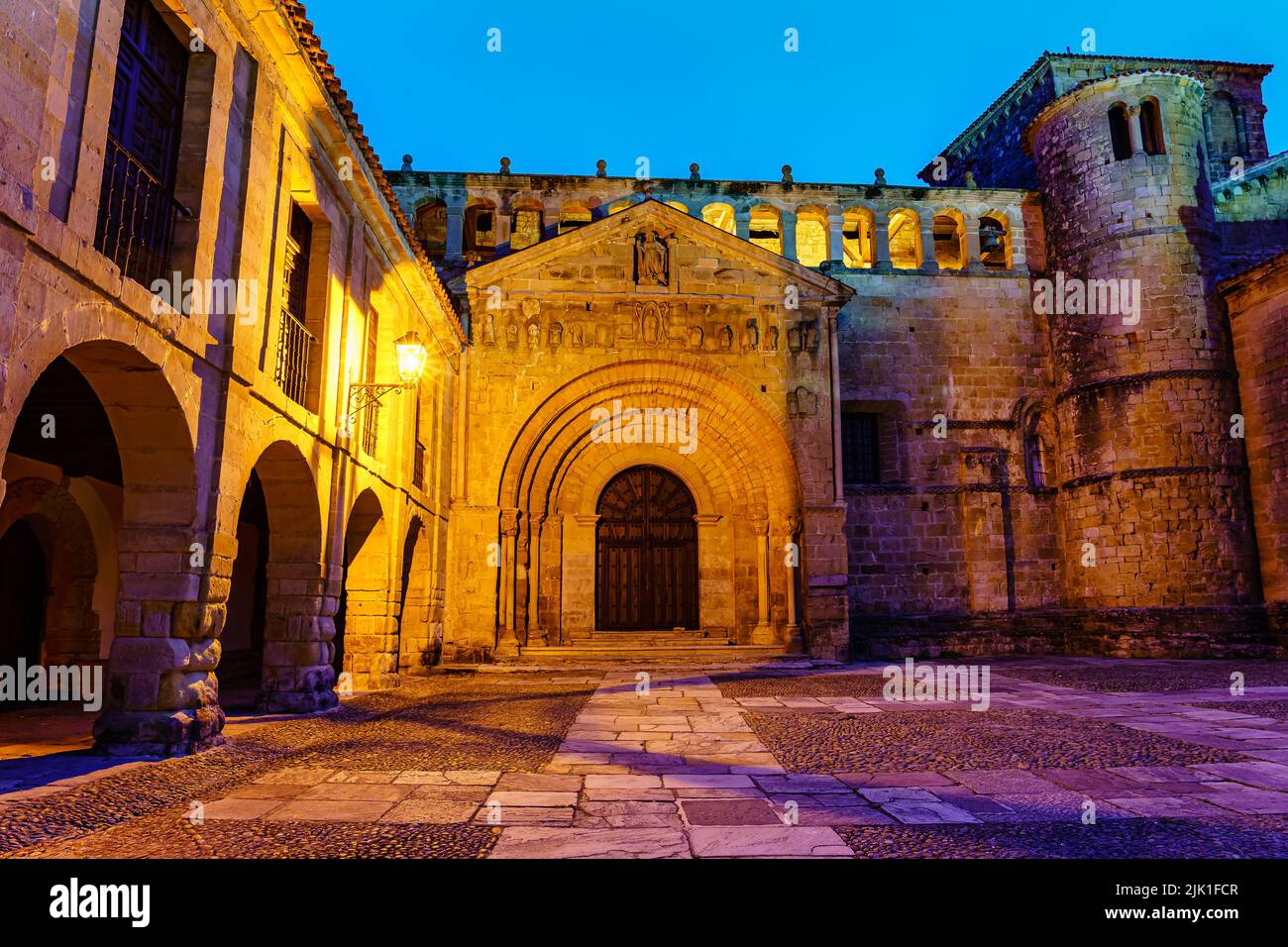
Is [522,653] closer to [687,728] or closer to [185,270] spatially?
[687,728]

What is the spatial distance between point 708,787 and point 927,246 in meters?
16.6

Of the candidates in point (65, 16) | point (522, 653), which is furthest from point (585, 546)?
point (65, 16)

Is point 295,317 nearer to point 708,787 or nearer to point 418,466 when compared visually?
point 418,466

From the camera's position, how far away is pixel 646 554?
15422mm

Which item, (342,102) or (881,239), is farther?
(881,239)

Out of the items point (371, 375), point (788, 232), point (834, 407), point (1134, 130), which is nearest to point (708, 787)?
point (371, 375)

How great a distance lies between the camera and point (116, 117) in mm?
5625

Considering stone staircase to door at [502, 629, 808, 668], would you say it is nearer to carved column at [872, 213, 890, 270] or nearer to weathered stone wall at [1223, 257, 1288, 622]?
carved column at [872, 213, 890, 270]

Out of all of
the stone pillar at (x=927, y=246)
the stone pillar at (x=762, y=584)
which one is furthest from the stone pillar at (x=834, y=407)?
the stone pillar at (x=927, y=246)

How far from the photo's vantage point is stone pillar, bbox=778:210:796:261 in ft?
58.9

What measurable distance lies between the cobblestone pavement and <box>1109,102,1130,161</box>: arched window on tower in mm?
13398

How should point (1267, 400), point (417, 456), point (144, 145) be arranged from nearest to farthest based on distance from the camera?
1. point (144, 145)
2. point (417, 456)
3. point (1267, 400)

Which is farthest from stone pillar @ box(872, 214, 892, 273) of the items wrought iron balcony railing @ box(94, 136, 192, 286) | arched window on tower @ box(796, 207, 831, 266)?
wrought iron balcony railing @ box(94, 136, 192, 286)

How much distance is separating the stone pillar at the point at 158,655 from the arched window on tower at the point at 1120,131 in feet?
63.1
